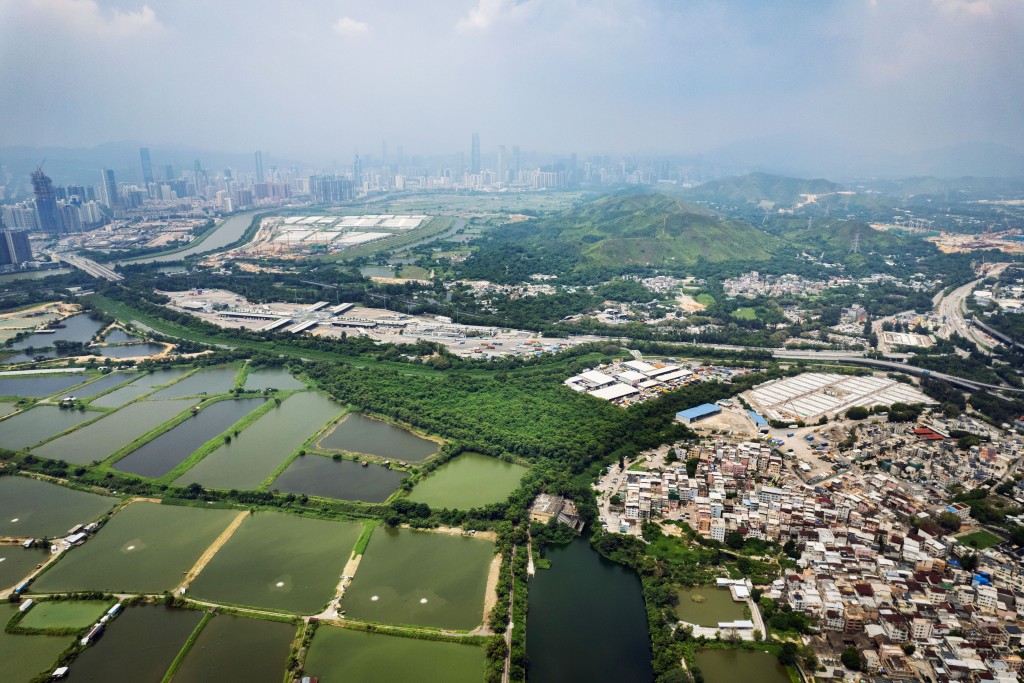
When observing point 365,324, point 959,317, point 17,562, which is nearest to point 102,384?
point 365,324

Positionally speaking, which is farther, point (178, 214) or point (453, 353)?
point (178, 214)

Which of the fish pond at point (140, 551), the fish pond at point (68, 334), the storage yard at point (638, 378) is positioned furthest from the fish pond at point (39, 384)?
the storage yard at point (638, 378)

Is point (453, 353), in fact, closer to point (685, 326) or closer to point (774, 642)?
point (685, 326)

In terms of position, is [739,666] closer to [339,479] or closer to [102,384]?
[339,479]

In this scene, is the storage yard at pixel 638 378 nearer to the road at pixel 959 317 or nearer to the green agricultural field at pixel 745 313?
the green agricultural field at pixel 745 313

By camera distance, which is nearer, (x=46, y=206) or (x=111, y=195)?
(x=46, y=206)

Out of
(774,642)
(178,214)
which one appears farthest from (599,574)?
(178,214)

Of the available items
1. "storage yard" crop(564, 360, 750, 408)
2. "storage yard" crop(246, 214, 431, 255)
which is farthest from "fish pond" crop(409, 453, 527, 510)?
"storage yard" crop(246, 214, 431, 255)
